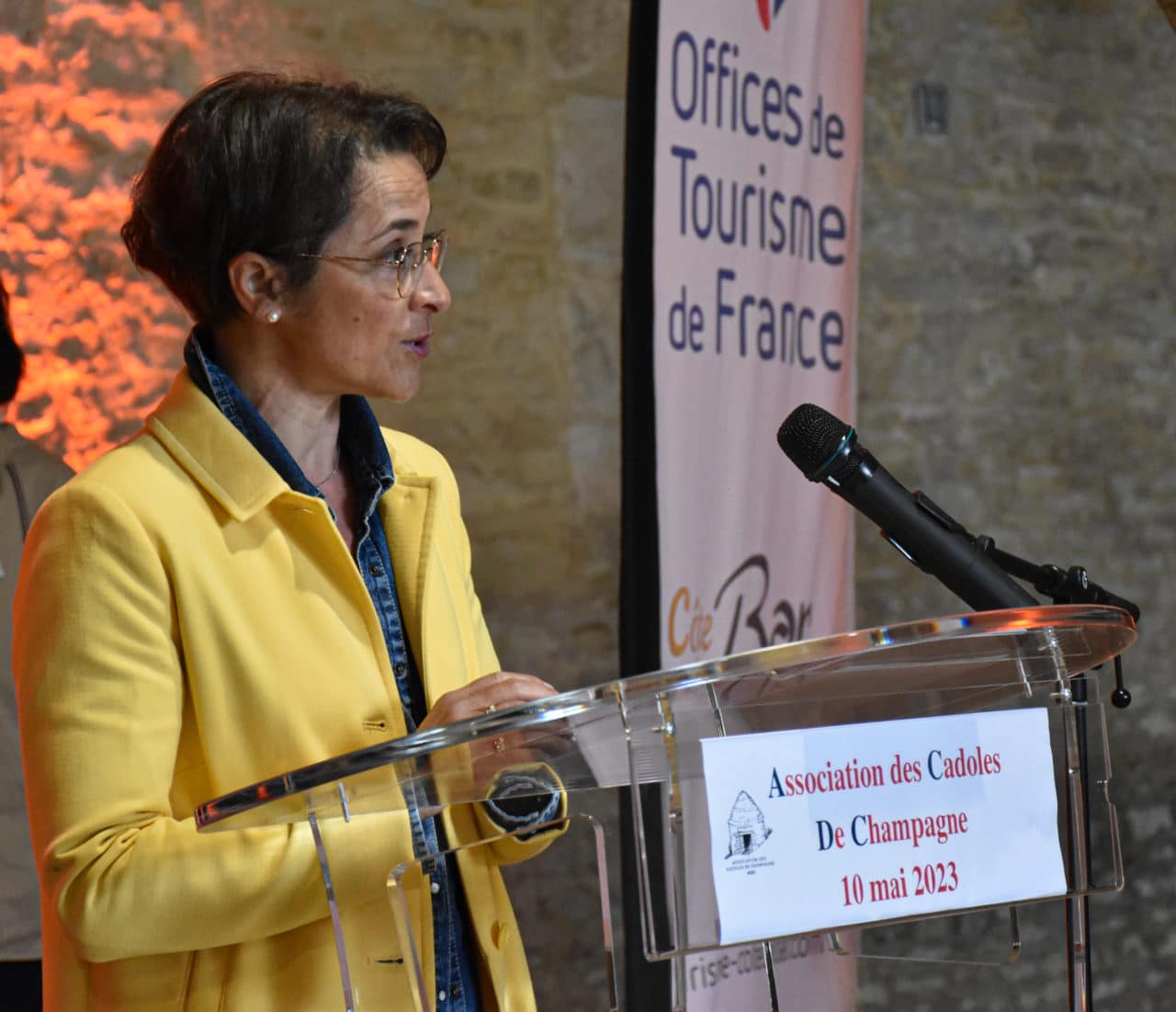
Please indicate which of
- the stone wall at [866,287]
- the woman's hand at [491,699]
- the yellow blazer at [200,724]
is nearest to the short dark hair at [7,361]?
the stone wall at [866,287]

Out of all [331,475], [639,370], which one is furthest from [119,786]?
[639,370]

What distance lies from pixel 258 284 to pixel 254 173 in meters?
0.12

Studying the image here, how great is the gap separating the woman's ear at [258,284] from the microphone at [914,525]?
627mm

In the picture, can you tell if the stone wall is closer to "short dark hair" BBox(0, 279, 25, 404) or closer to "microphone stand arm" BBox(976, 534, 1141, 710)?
"short dark hair" BBox(0, 279, 25, 404)

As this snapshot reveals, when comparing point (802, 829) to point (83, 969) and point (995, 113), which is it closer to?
point (83, 969)

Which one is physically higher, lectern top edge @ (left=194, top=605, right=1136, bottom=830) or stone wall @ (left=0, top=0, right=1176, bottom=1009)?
stone wall @ (left=0, top=0, right=1176, bottom=1009)

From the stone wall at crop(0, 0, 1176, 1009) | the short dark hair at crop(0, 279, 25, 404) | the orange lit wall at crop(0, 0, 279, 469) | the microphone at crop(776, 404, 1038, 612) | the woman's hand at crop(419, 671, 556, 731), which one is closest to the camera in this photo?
the woman's hand at crop(419, 671, 556, 731)

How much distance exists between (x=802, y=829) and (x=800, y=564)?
1869mm

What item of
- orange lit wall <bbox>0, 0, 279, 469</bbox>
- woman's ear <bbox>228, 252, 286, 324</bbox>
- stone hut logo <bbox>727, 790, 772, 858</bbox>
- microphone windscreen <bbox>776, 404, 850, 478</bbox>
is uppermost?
orange lit wall <bbox>0, 0, 279, 469</bbox>

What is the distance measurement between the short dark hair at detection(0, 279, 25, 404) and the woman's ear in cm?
126

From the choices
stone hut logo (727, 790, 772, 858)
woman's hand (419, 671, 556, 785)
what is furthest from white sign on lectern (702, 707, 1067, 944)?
woman's hand (419, 671, 556, 785)

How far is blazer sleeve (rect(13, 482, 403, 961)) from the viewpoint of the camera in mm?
1313

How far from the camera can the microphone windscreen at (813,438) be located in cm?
138

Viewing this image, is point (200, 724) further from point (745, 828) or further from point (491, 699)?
point (745, 828)
